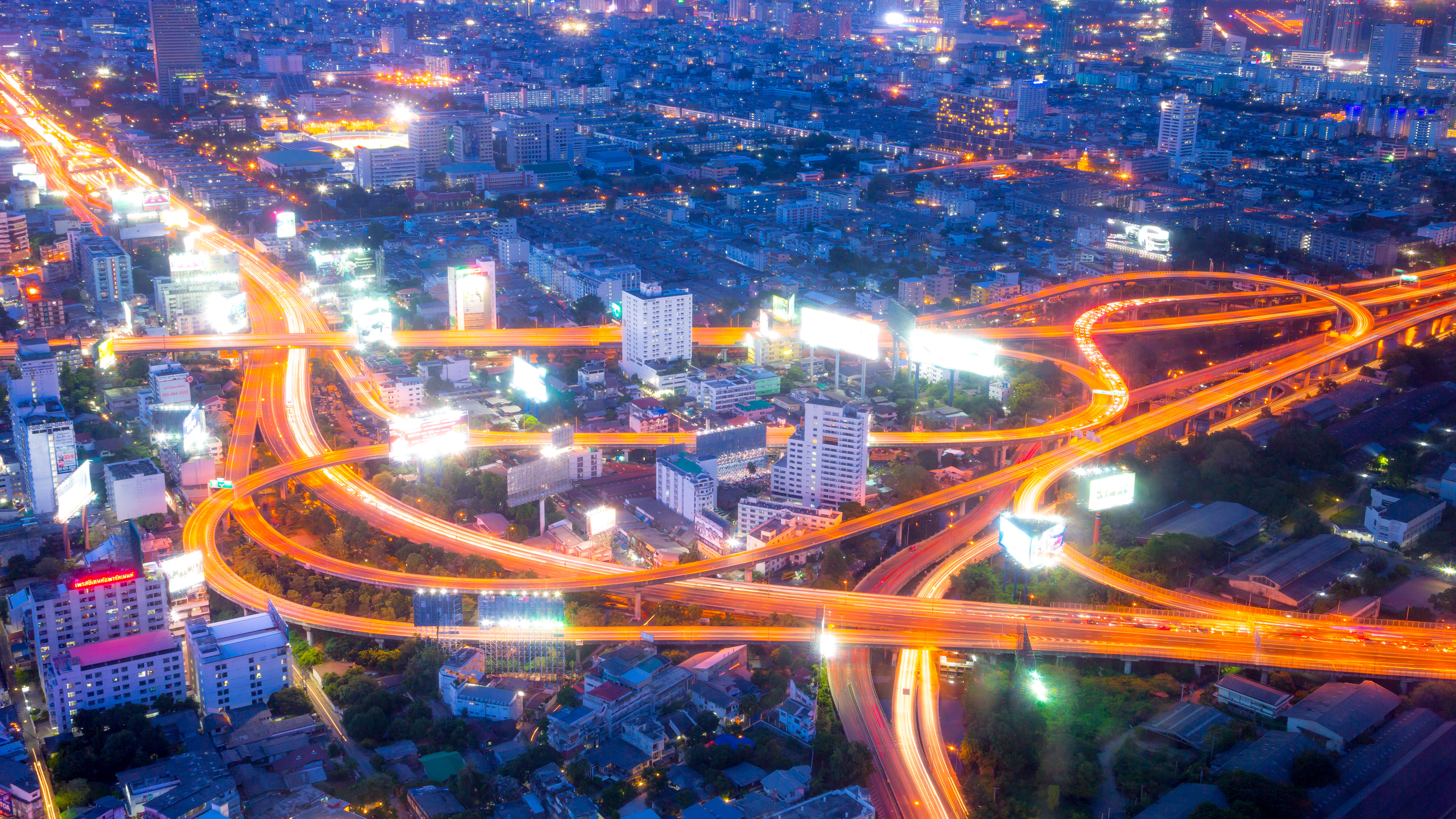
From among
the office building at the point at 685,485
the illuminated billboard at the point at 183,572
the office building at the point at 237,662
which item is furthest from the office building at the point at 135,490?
the office building at the point at 685,485

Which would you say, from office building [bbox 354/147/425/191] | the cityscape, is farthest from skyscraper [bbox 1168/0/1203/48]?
office building [bbox 354/147/425/191]

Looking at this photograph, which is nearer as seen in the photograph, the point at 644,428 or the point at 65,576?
the point at 65,576

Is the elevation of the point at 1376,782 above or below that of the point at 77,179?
below

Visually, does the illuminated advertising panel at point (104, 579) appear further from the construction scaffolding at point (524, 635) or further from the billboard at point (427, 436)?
the billboard at point (427, 436)

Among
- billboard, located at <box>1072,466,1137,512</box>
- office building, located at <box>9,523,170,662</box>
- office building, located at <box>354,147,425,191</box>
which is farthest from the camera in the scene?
office building, located at <box>354,147,425,191</box>

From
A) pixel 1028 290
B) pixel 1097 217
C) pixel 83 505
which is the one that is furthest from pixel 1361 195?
pixel 83 505

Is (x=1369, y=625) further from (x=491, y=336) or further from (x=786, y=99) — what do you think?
(x=786, y=99)

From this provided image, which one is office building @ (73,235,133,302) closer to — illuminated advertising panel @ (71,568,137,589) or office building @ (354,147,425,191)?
office building @ (354,147,425,191)
